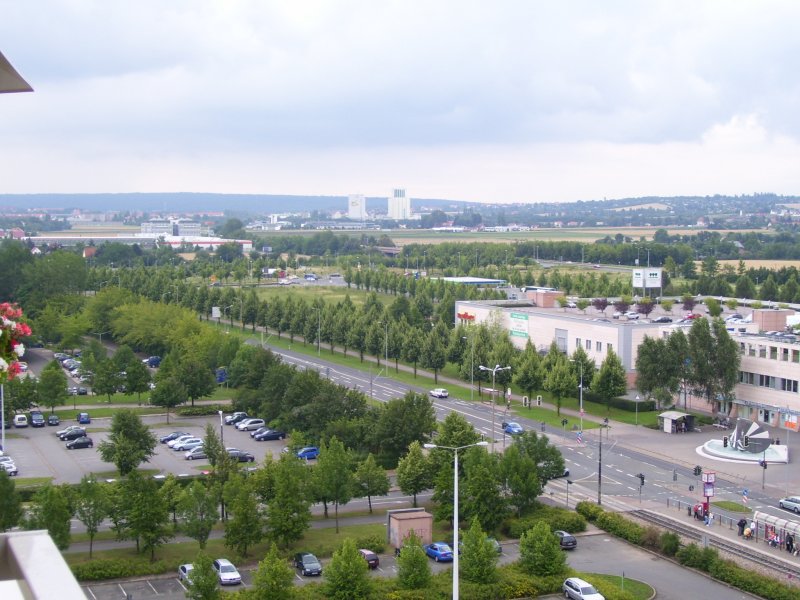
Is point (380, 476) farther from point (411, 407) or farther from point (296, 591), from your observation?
point (296, 591)

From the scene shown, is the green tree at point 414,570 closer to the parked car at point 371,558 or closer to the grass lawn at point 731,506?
the parked car at point 371,558

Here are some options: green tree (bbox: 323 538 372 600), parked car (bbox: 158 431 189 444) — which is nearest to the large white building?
parked car (bbox: 158 431 189 444)

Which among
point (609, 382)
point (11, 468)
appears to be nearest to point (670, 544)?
point (609, 382)

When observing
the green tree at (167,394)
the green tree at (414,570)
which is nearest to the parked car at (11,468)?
the green tree at (167,394)

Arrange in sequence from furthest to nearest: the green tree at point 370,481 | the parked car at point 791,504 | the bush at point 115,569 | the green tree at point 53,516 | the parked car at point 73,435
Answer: the parked car at point 73,435
the parked car at point 791,504
the green tree at point 370,481
the green tree at point 53,516
the bush at point 115,569

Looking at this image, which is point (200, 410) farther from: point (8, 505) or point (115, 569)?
point (115, 569)

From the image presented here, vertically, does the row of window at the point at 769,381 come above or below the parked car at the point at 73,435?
above
